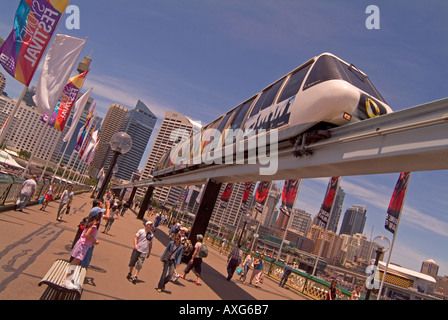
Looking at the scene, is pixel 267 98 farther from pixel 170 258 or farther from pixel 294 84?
pixel 170 258

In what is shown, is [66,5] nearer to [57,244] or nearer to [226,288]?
[57,244]

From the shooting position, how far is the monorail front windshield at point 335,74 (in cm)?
705

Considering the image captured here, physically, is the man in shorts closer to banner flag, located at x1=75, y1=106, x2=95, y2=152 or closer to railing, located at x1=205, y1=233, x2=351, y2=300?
railing, located at x1=205, y1=233, x2=351, y2=300

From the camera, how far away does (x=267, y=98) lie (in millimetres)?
9906

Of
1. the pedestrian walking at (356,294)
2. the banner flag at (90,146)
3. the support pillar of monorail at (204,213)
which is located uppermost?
the banner flag at (90,146)

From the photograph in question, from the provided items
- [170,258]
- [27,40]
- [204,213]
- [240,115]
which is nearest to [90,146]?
[204,213]

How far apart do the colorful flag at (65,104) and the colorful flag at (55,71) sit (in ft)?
15.5

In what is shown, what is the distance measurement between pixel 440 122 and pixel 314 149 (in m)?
3.04

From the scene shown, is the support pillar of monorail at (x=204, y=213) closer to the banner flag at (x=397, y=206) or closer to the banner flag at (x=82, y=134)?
the banner flag at (x=397, y=206)

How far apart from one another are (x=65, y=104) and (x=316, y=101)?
15.0m

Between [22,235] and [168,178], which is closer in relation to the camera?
[22,235]

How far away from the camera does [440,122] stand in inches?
176

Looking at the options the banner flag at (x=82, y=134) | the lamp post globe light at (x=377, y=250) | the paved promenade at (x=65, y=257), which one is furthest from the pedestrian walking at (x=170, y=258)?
the banner flag at (x=82, y=134)
